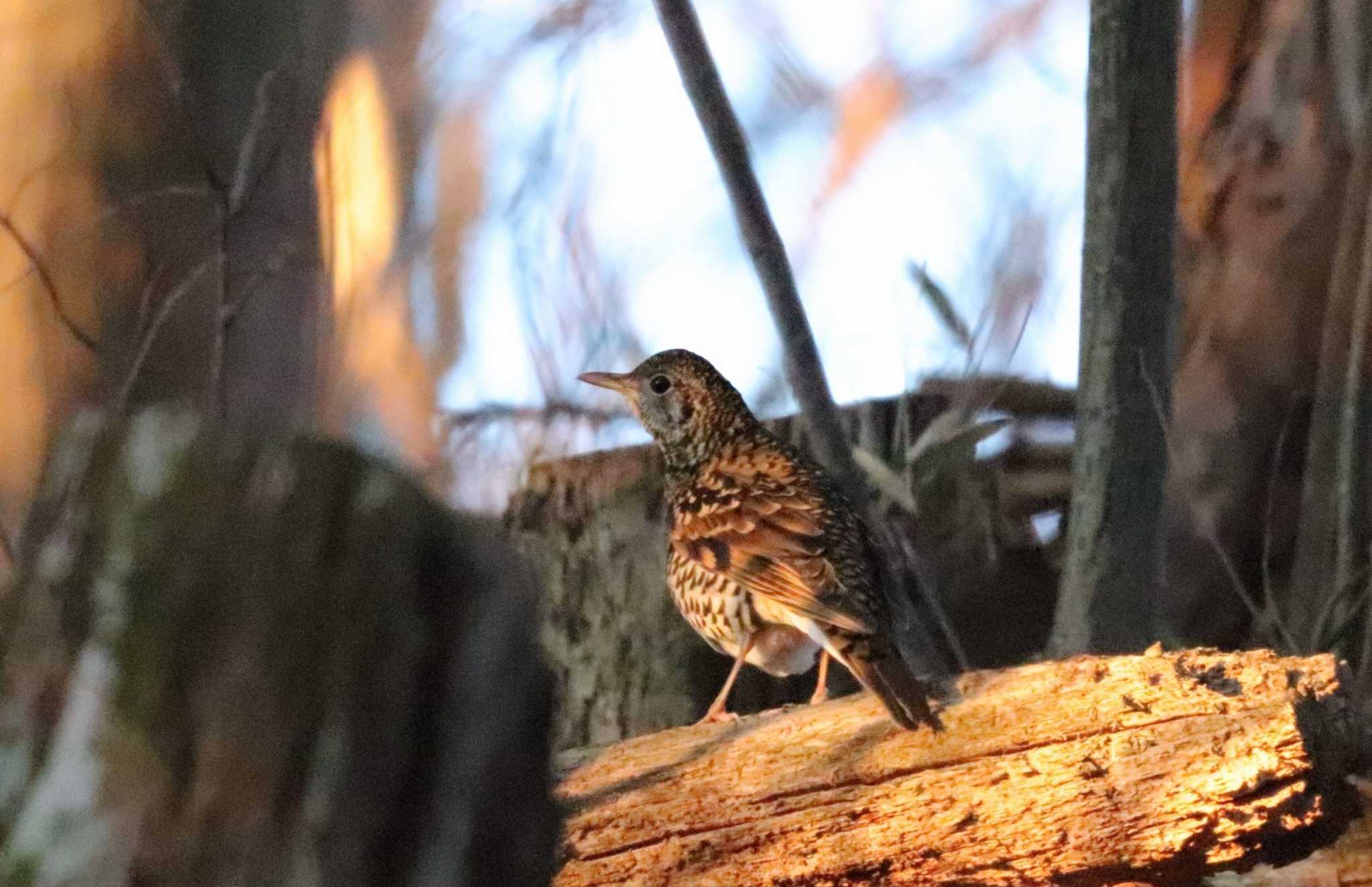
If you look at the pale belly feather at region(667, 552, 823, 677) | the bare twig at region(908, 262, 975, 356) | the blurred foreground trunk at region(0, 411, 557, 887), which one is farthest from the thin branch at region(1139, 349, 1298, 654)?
the blurred foreground trunk at region(0, 411, 557, 887)

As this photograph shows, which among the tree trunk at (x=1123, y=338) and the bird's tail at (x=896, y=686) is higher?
the tree trunk at (x=1123, y=338)

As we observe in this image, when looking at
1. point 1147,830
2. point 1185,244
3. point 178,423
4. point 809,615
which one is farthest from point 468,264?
point 1185,244

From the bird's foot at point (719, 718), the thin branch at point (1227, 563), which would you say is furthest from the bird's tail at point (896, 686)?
the thin branch at point (1227, 563)

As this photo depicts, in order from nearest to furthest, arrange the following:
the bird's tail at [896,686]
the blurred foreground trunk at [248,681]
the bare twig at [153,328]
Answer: the blurred foreground trunk at [248,681] < the bare twig at [153,328] < the bird's tail at [896,686]

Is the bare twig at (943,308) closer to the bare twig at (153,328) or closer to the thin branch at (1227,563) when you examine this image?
the thin branch at (1227,563)

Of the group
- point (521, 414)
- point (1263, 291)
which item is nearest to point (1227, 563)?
point (1263, 291)

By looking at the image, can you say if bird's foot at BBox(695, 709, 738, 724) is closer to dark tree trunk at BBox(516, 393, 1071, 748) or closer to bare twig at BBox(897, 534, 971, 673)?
dark tree trunk at BBox(516, 393, 1071, 748)

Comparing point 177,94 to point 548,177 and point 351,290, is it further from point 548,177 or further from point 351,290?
point 548,177
